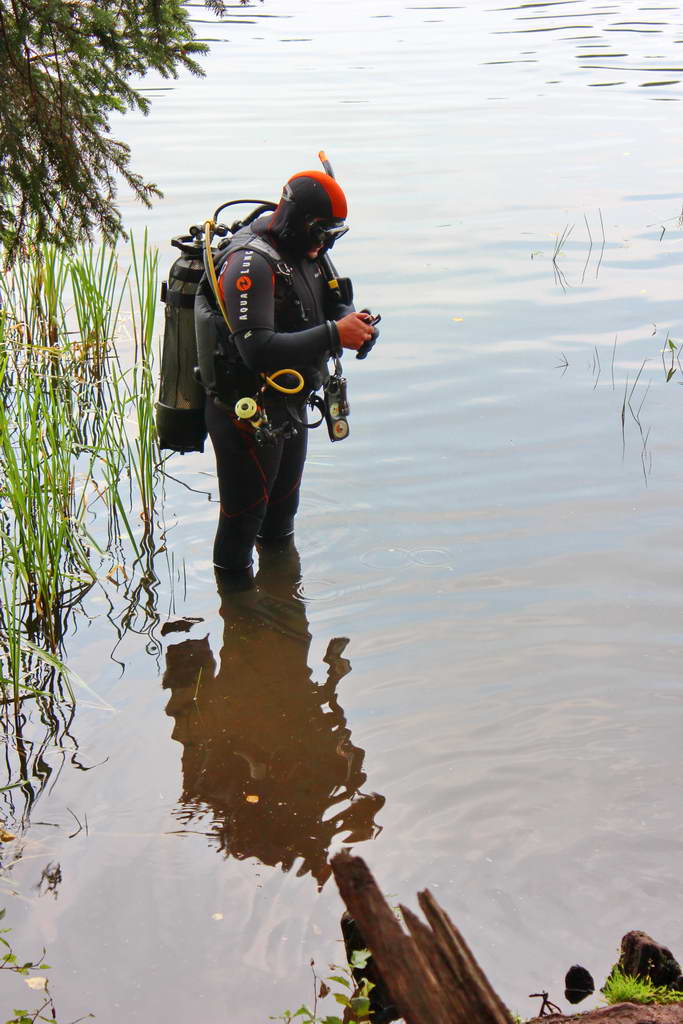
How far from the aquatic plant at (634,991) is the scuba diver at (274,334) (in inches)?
96.9

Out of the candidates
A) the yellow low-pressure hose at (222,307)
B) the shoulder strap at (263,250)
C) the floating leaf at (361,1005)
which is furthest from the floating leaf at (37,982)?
the shoulder strap at (263,250)

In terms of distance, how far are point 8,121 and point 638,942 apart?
343 cm

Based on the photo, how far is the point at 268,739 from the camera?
13.9 ft

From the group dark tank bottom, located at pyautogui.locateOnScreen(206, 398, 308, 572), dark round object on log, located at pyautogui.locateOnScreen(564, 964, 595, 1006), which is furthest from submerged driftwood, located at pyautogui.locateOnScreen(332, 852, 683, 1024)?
dark tank bottom, located at pyautogui.locateOnScreen(206, 398, 308, 572)

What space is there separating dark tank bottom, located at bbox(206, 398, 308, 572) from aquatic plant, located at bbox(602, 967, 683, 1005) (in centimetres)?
249

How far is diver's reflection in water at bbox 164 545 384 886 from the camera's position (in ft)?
12.1

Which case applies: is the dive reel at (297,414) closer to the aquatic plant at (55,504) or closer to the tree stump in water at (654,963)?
the aquatic plant at (55,504)

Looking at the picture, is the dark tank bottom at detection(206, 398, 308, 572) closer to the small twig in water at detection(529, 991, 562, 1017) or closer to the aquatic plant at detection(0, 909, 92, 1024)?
the aquatic plant at detection(0, 909, 92, 1024)

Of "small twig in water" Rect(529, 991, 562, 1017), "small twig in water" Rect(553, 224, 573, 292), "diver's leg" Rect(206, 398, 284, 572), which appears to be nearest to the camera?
"small twig in water" Rect(529, 991, 562, 1017)

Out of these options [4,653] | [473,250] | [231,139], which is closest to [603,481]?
[4,653]

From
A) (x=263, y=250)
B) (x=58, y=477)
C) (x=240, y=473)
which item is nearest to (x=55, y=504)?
(x=58, y=477)

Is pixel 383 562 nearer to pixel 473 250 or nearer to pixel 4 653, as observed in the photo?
pixel 4 653

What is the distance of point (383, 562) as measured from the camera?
217 inches

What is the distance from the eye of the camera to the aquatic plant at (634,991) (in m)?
2.70
